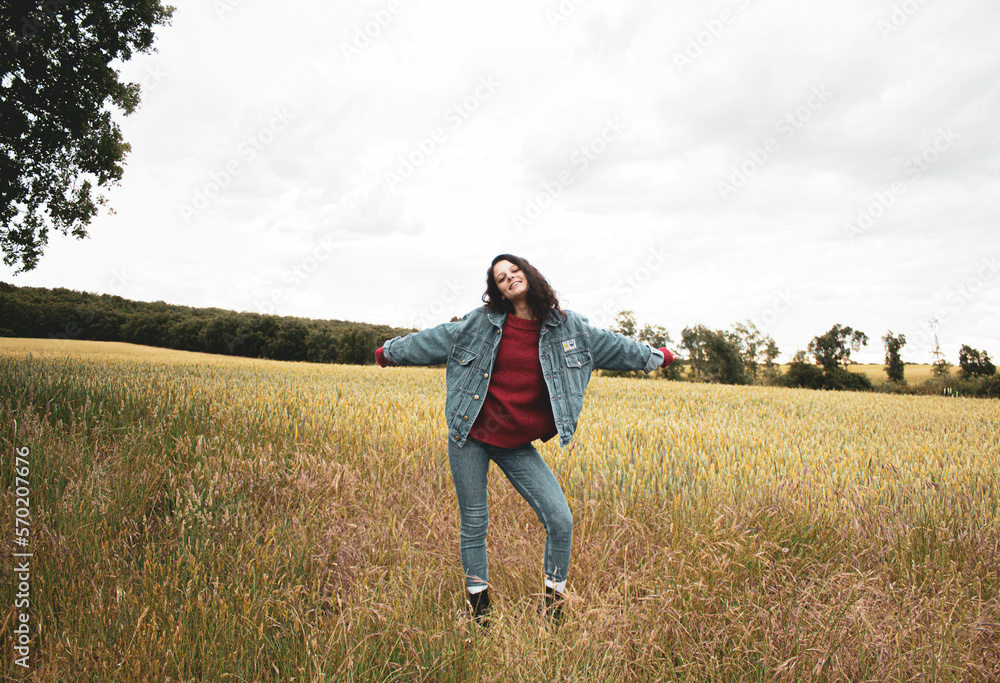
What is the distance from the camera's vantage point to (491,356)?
9.37 feet

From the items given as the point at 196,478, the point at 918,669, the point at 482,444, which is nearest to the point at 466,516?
the point at 482,444

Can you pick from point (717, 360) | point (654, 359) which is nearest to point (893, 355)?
point (717, 360)

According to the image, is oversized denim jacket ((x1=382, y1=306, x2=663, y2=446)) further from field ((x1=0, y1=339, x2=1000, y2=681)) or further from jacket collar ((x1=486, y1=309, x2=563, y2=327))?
field ((x1=0, y1=339, x2=1000, y2=681))

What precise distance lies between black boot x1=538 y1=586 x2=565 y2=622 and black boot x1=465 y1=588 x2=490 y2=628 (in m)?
0.31

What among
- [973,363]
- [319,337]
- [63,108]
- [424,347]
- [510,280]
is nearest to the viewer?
[510,280]

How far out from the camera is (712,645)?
A: 2.47 meters

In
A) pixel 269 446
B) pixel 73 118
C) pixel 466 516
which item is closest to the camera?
pixel 466 516

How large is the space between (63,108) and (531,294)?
55.4ft

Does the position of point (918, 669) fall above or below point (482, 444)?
below

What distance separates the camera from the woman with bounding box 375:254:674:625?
277 centimetres

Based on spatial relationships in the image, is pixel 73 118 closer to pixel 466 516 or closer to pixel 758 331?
pixel 466 516

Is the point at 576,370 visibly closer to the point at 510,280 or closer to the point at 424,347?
the point at 510,280

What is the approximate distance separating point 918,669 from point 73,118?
1901 centimetres

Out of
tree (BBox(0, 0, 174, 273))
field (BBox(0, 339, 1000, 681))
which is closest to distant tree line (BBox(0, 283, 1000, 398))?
tree (BBox(0, 0, 174, 273))
